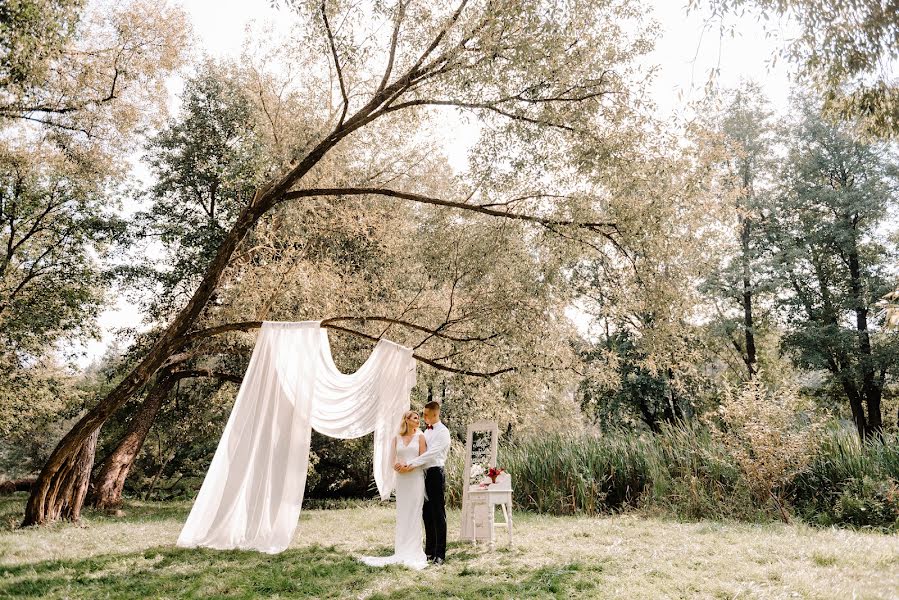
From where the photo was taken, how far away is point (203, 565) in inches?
242

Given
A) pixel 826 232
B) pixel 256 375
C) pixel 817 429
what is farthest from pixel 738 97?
pixel 256 375

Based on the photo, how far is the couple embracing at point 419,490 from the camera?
22.3ft

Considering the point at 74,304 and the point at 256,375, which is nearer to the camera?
the point at 256,375

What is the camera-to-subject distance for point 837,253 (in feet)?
72.7

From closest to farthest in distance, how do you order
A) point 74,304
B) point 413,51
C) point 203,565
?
point 203,565
point 413,51
point 74,304

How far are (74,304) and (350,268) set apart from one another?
26.2 feet

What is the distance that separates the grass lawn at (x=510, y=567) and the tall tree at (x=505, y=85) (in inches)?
119

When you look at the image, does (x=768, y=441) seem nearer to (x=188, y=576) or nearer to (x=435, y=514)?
(x=435, y=514)

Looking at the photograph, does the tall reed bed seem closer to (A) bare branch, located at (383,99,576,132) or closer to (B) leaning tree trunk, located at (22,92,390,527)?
(A) bare branch, located at (383,99,576,132)

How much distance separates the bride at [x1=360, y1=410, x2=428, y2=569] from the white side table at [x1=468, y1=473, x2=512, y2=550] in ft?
4.32

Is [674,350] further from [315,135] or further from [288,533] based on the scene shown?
[315,135]

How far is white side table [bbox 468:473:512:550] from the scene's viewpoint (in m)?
7.98

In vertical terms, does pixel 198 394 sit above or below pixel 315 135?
below

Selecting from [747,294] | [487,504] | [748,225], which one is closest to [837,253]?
[748,225]
